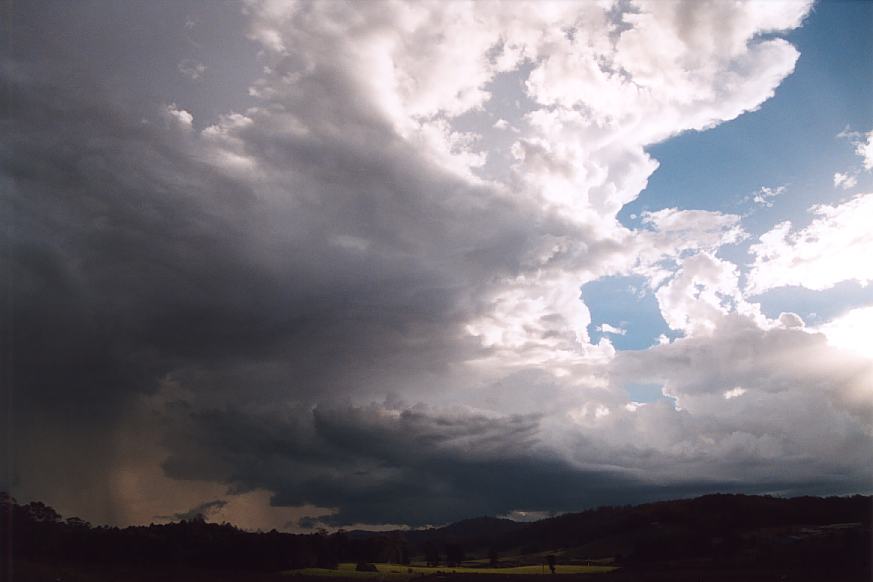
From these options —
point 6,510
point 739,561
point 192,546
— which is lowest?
point 739,561

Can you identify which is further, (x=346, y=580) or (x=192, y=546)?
(x=192, y=546)

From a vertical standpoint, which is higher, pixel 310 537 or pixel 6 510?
pixel 6 510

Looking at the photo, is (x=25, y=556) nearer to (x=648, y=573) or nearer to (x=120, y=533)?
(x=120, y=533)

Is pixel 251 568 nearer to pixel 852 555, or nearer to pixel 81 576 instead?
pixel 81 576

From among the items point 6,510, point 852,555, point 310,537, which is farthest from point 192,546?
point 852,555

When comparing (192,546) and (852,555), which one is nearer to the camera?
(852,555)

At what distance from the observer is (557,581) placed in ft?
549

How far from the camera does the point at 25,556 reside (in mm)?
Result: 167625

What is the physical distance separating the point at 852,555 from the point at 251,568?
16241 centimetres

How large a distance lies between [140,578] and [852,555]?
177654 mm

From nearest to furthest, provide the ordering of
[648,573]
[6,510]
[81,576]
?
[81,576], [648,573], [6,510]

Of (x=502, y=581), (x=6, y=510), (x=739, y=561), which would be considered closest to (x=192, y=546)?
(x=6, y=510)

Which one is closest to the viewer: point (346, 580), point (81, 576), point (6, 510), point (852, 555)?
point (81, 576)

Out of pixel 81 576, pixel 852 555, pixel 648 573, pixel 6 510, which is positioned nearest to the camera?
pixel 81 576
